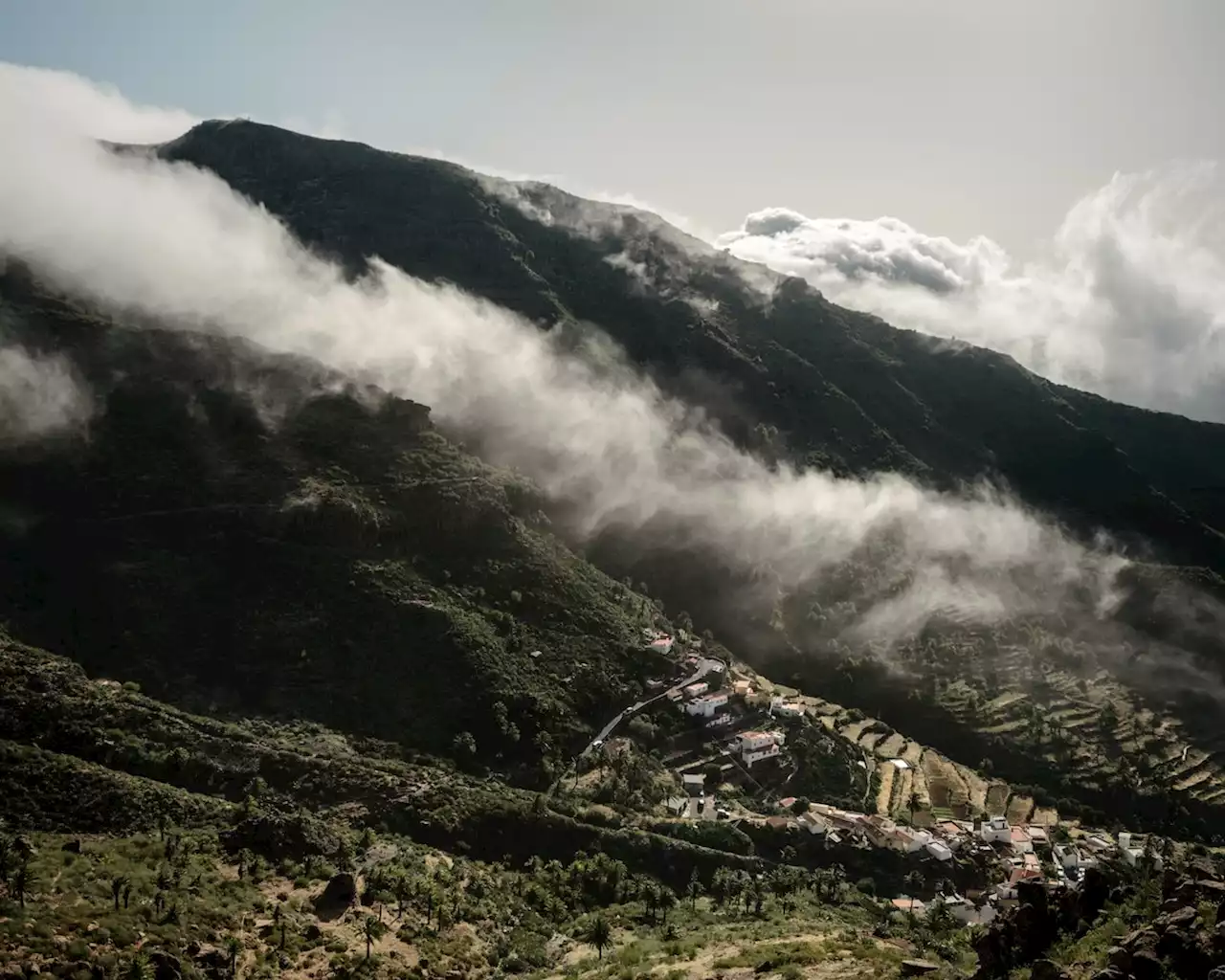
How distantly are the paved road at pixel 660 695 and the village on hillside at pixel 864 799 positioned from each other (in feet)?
0.60

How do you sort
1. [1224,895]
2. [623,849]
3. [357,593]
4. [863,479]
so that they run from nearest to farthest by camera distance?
[1224,895]
[623,849]
[357,593]
[863,479]

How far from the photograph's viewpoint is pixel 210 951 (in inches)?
1810

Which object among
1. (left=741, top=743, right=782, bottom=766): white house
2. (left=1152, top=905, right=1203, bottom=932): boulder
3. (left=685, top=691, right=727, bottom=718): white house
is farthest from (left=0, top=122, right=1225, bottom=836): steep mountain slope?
(left=1152, top=905, right=1203, bottom=932): boulder

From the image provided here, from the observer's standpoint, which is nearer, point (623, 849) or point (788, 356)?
point (623, 849)

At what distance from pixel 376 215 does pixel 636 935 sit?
173 m

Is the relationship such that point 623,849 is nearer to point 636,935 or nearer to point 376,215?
point 636,935

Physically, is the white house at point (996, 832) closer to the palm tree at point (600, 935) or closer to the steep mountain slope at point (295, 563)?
the steep mountain slope at point (295, 563)

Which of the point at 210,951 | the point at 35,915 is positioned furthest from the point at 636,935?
the point at 35,915

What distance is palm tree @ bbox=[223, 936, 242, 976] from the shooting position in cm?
4544

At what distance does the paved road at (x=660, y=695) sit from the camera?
89250 millimetres

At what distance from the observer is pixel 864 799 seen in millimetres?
90812

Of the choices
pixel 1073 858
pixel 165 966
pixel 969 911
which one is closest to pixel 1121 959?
pixel 165 966

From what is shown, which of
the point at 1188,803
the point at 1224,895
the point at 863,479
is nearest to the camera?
the point at 1224,895

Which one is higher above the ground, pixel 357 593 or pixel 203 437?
pixel 203 437
